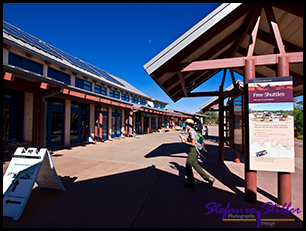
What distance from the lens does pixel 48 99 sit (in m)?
9.17

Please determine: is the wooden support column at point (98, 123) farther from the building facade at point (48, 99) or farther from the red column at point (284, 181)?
the red column at point (284, 181)

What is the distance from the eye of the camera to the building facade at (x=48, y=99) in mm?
6801

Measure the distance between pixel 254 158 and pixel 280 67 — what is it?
1.96 m

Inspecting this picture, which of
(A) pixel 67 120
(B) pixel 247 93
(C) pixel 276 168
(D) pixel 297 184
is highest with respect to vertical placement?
(B) pixel 247 93

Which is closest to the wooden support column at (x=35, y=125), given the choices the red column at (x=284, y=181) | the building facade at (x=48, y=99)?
the building facade at (x=48, y=99)

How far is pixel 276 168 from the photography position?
3.05 m

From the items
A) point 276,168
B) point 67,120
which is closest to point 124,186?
point 276,168

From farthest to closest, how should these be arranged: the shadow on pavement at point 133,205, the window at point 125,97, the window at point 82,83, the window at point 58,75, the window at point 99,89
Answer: the window at point 125,97 → the window at point 99,89 → the window at point 82,83 → the window at point 58,75 → the shadow on pavement at point 133,205

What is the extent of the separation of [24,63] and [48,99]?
2.17 metres

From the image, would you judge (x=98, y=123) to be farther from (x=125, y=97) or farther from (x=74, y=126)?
(x=125, y=97)

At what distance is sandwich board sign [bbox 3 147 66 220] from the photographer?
8.93 ft

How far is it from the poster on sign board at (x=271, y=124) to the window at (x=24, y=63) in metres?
10.5

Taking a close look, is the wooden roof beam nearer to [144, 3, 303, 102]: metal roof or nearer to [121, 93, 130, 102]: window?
[144, 3, 303, 102]: metal roof

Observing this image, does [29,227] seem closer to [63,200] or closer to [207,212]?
[63,200]
